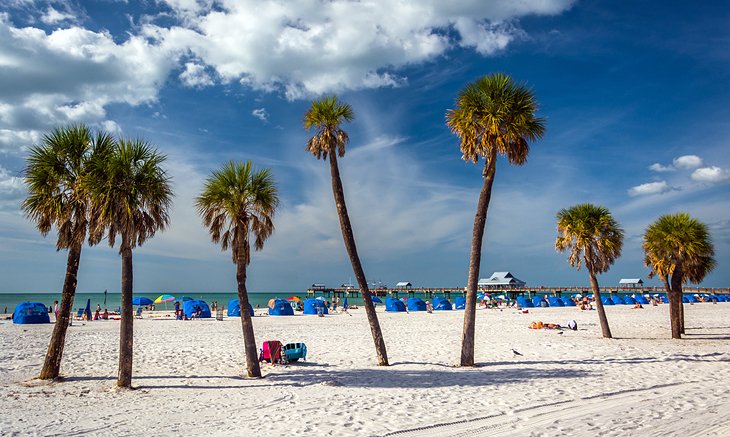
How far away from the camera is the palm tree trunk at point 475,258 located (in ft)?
48.4

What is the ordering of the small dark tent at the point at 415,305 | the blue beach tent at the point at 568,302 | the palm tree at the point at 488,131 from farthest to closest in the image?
the blue beach tent at the point at 568,302, the small dark tent at the point at 415,305, the palm tree at the point at 488,131

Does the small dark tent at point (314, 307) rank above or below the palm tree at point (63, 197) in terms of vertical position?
below

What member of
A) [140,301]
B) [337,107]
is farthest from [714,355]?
[140,301]

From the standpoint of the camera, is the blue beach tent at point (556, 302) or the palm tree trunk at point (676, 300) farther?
the blue beach tent at point (556, 302)

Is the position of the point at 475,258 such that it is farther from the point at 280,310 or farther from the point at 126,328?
the point at 280,310

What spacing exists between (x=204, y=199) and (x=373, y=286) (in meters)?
140

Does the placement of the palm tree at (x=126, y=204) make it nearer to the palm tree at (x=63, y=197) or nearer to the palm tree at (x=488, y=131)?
the palm tree at (x=63, y=197)

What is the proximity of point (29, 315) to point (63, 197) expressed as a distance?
24.7 metres

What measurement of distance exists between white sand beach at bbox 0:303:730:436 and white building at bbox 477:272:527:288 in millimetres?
99389

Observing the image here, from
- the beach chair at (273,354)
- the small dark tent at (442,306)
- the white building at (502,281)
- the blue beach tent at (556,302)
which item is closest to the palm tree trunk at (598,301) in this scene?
the beach chair at (273,354)

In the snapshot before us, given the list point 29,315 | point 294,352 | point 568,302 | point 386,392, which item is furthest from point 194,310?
point 568,302

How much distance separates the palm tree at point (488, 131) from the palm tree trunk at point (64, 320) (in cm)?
1111

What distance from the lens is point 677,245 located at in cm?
2205

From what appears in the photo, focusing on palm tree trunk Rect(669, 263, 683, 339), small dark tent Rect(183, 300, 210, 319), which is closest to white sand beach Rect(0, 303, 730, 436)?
palm tree trunk Rect(669, 263, 683, 339)
